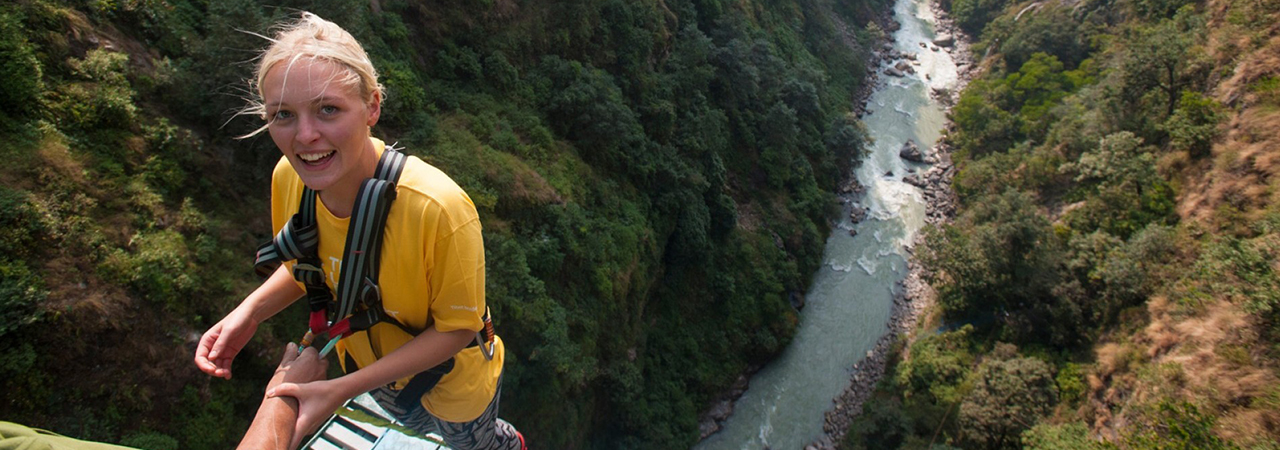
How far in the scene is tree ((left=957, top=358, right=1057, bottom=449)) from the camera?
15945mm

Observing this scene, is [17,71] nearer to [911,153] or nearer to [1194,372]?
[1194,372]

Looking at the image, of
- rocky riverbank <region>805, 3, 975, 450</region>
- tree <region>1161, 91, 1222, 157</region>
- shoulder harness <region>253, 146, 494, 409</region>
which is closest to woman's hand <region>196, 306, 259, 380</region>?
shoulder harness <region>253, 146, 494, 409</region>

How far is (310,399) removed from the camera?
7.38 feet

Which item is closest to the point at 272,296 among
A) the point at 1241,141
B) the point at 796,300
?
the point at 796,300

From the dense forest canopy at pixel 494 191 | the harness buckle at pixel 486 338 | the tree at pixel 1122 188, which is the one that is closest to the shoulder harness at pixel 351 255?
the harness buckle at pixel 486 338

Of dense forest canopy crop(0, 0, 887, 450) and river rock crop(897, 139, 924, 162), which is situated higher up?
dense forest canopy crop(0, 0, 887, 450)

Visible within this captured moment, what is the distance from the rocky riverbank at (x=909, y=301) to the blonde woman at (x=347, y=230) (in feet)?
60.2

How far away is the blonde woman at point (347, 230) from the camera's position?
2115 mm

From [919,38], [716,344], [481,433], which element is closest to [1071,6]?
[919,38]

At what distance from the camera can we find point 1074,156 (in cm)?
2362

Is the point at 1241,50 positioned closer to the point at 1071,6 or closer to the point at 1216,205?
the point at 1216,205

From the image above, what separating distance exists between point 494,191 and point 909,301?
16.6 m

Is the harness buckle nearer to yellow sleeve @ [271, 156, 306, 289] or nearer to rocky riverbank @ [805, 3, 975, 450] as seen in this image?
yellow sleeve @ [271, 156, 306, 289]

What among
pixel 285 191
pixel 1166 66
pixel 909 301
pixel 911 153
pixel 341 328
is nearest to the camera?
pixel 341 328
